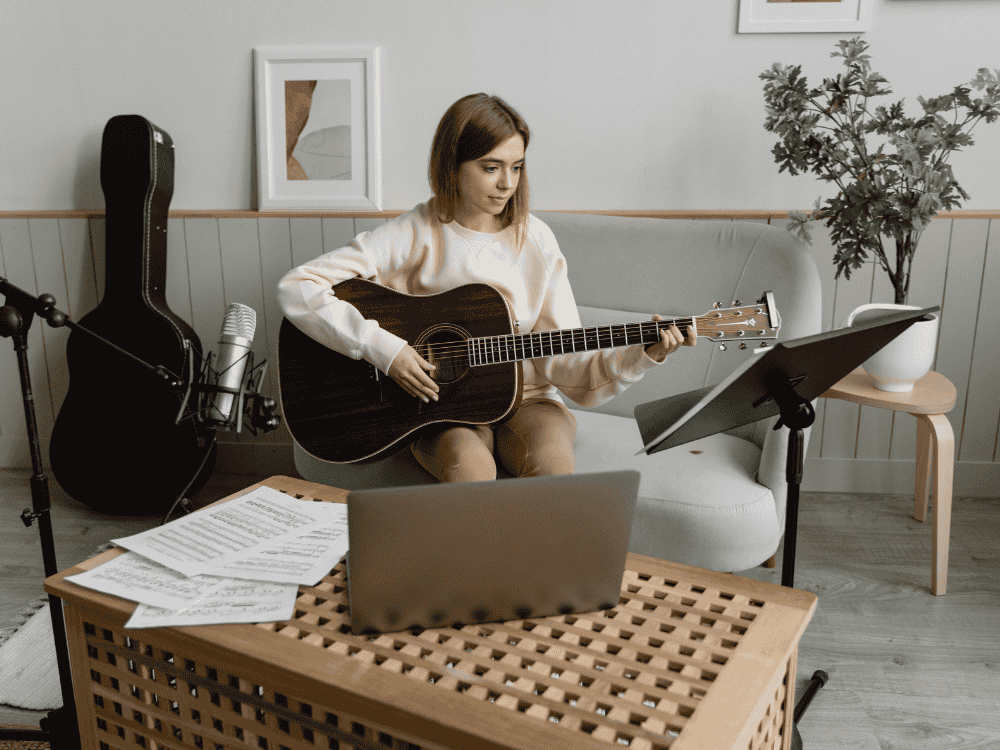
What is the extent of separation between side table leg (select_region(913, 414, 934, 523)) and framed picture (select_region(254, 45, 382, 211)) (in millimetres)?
1709

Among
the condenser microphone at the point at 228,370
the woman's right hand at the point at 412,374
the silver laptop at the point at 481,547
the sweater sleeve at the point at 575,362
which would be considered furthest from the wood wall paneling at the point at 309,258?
the silver laptop at the point at 481,547

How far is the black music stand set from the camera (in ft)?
3.39

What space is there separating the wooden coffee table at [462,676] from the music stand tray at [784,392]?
210mm

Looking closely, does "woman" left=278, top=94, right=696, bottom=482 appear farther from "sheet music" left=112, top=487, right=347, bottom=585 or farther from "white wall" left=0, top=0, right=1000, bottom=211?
"white wall" left=0, top=0, right=1000, bottom=211

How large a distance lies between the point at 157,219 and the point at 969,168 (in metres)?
2.34

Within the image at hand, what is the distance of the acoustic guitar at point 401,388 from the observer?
64.6 inches

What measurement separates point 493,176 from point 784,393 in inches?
32.2

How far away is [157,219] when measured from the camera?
239 centimetres

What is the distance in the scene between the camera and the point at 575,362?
173cm

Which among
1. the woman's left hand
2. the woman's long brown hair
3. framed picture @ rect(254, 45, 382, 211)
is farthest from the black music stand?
framed picture @ rect(254, 45, 382, 211)

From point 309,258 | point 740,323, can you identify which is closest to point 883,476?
point 740,323

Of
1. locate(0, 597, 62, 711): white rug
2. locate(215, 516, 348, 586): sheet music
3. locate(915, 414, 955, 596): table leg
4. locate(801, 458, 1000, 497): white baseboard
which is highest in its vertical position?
locate(215, 516, 348, 586): sheet music

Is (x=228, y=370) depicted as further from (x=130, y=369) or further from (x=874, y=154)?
(x=874, y=154)

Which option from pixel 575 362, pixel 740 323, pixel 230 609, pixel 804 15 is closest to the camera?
pixel 230 609
